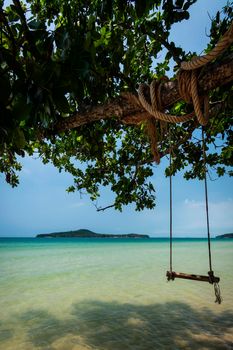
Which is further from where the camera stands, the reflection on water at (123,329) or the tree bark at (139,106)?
the reflection on water at (123,329)

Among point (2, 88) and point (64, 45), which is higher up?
point (64, 45)

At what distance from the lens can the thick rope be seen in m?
1.57

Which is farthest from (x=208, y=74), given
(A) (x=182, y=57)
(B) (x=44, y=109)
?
(A) (x=182, y=57)

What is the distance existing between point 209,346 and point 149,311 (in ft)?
6.43

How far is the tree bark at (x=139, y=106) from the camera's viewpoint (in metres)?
1.87

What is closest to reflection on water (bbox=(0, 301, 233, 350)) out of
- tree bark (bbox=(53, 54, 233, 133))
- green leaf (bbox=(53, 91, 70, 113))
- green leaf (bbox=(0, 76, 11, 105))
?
tree bark (bbox=(53, 54, 233, 133))

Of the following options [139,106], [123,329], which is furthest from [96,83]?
[123,329]

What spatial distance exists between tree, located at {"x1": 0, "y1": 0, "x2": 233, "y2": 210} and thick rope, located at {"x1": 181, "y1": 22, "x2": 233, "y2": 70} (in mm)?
161

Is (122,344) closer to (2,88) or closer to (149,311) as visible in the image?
(149,311)

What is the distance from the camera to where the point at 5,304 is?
245 inches

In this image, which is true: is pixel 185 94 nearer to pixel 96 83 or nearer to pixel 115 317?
pixel 96 83

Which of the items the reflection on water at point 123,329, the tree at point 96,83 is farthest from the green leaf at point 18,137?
the reflection on water at point 123,329

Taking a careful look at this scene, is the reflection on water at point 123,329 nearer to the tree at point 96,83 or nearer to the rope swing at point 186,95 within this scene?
the tree at point 96,83

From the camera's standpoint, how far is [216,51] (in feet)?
5.29
